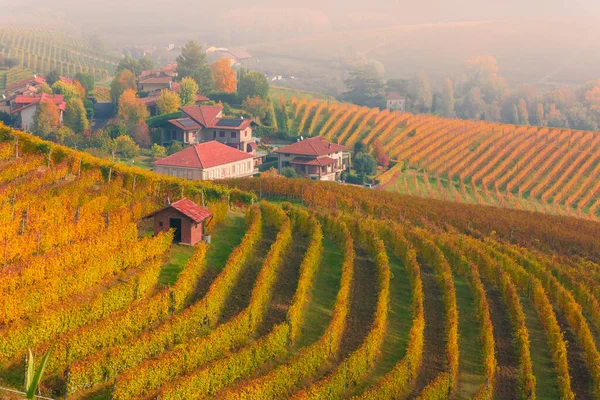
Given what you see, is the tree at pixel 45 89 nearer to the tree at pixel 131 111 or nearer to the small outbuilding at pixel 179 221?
the tree at pixel 131 111

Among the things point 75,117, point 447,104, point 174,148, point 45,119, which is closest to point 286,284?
point 174,148

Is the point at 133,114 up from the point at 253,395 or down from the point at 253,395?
down

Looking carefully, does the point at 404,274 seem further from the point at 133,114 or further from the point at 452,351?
the point at 133,114

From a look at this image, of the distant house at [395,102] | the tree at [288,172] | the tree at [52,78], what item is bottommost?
the distant house at [395,102]

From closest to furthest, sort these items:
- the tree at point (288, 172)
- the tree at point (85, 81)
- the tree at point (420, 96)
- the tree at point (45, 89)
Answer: the tree at point (288, 172)
the tree at point (45, 89)
the tree at point (85, 81)
the tree at point (420, 96)

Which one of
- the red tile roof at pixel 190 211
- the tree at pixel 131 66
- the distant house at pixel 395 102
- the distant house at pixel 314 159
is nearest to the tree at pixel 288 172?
the distant house at pixel 314 159

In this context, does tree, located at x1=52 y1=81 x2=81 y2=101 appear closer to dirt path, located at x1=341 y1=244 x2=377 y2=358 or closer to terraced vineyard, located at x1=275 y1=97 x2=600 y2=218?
terraced vineyard, located at x1=275 y1=97 x2=600 y2=218

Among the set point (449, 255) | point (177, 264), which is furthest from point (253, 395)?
point (449, 255)
